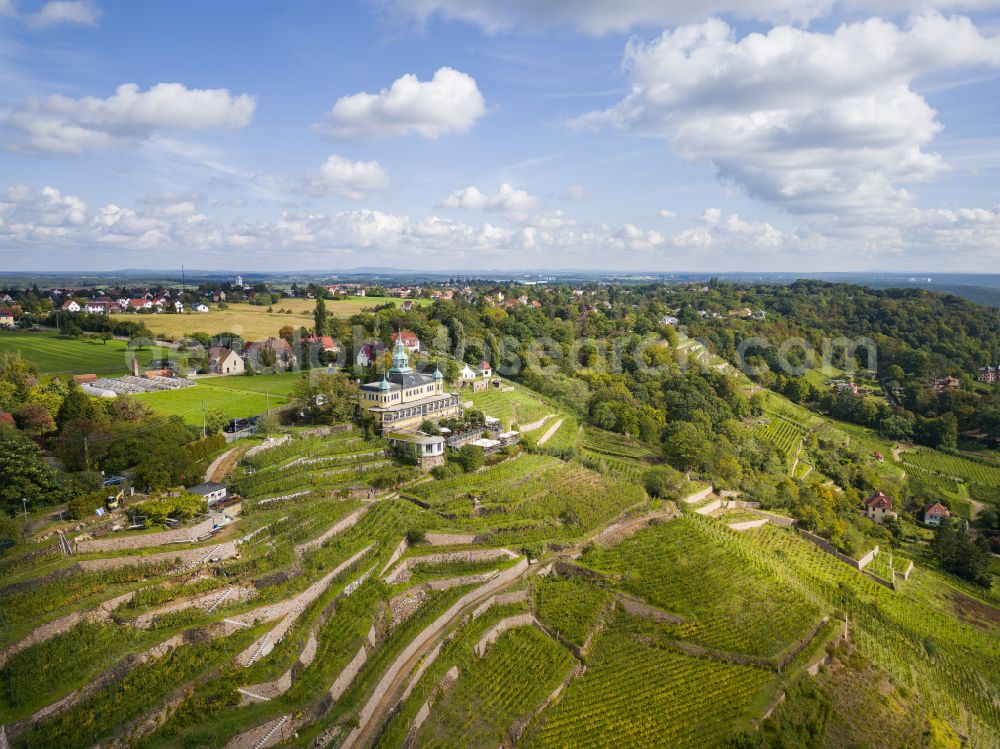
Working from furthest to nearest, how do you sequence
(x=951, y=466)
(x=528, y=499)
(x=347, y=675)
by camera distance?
(x=951, y=466) < (x=528, y=499) < (x=347, y=675)

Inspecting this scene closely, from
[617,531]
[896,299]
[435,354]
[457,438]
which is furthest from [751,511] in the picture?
[896,299]

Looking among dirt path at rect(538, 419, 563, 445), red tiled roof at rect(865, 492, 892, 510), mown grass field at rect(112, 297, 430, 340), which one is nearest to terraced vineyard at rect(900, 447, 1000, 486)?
red tiled roof at rect(865, 492, 892, 510)

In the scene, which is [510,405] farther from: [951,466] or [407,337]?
[951,466]

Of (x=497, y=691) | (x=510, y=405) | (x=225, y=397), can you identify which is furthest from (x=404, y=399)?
(x=497, y=691)

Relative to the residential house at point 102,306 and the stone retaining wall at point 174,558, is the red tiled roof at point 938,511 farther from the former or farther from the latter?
the residential house at point 102,306

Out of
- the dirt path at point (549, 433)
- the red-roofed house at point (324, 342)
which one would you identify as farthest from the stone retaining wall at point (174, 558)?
the red-roofed house at point (324, 342)

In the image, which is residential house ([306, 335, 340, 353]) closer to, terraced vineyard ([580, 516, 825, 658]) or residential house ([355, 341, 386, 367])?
residential house ([355, 341, 386, 367])

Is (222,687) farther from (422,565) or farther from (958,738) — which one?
(958,738)
